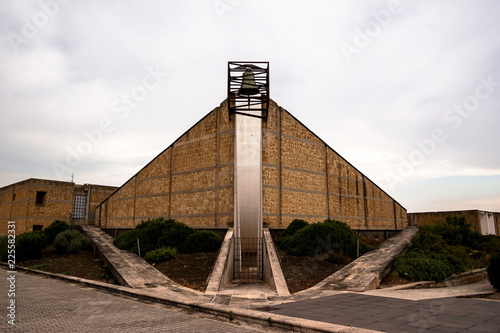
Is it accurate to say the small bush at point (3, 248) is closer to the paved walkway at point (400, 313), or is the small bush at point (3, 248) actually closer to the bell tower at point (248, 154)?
the bell tower at point (248, 154)

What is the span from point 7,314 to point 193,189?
43.3 ft

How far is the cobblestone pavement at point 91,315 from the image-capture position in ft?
20.8

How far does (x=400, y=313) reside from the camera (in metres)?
6.73

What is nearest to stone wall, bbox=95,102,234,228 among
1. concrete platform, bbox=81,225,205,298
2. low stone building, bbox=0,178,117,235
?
concrete platform, bbox=81,225,205,298

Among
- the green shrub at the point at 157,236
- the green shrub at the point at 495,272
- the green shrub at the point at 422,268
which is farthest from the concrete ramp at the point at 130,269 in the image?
the green shrub at the point at 495,272

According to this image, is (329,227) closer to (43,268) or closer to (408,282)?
(408,282)

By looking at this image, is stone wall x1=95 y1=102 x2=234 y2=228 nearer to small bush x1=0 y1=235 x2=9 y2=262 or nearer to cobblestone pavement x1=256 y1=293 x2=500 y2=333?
small bush x1=0 y1=235 x2=9 y2=262

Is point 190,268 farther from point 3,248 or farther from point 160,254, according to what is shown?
point 3,248

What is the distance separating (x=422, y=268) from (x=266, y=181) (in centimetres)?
871

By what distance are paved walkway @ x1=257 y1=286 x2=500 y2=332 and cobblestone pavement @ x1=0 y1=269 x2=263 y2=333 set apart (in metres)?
1.59

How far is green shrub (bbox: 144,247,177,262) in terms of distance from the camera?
1441 centimetres

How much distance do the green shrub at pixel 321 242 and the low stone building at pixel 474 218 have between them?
1212cm

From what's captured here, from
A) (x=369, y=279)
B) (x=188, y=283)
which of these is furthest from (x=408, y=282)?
(x=188, y=283)

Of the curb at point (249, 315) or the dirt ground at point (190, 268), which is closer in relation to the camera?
the curb at point (249, 315)
